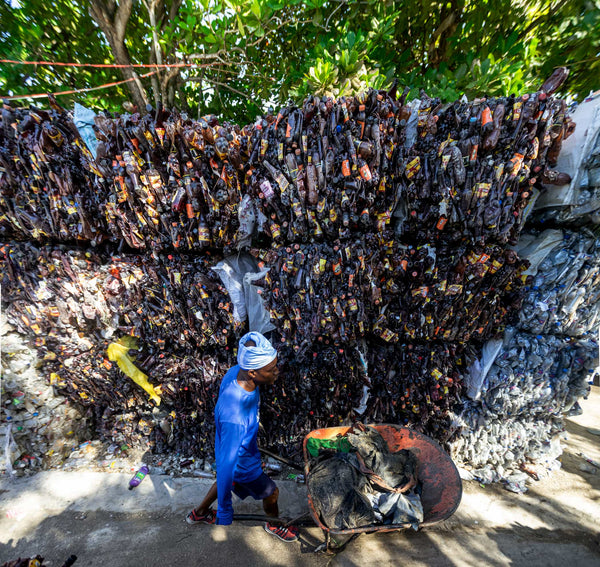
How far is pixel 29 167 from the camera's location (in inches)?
102

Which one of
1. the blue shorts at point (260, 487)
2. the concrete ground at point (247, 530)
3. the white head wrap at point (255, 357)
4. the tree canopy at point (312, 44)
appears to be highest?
the tree canopy at point (312, 44)

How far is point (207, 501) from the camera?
2.39 meters

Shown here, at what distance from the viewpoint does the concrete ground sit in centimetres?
221

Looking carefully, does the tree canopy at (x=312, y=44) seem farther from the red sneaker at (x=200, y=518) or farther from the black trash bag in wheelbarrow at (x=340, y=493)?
the red sneaker at (x=200, y=518)

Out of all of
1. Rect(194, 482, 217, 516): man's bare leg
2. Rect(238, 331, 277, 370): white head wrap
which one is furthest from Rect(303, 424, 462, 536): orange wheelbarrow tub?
Rect(238, 331, 277, 370): white head wrap

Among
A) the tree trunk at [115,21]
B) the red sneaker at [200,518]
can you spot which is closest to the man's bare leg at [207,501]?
the red sneaker at [200,518]

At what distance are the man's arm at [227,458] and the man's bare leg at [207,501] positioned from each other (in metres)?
0.33

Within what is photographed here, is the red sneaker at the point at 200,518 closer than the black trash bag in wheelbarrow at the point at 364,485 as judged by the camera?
No

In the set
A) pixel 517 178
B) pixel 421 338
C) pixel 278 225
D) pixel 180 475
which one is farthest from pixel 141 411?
pixel 517 178

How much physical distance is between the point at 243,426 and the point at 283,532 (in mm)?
1171

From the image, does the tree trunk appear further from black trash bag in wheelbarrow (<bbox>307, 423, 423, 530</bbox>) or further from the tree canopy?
black trash bag in wheelbarrow (<bbox>307, 423, 423, 530</bbox>)

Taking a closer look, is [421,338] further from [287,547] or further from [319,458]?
[287,547]

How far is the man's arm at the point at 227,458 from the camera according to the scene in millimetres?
1937

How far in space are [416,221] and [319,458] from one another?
93.7 inches
